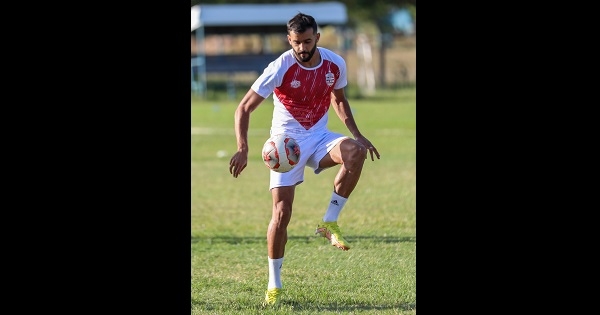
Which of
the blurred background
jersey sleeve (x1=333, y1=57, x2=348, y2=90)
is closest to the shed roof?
the blurred background

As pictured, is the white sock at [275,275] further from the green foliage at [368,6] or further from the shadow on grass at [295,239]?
the green foliage at [368,6]

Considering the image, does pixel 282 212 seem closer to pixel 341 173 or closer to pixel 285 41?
pixel 341 173

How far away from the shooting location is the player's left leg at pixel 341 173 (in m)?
8.46

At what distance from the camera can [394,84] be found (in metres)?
48.6

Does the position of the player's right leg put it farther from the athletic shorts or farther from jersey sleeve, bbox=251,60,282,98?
jersey sleeve, bbox=251,60,282,98

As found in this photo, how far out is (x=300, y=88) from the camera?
27.9 ft

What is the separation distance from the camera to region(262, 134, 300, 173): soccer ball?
27.2 ft

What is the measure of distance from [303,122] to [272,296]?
1553 mm

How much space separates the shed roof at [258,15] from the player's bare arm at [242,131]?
3213 cm

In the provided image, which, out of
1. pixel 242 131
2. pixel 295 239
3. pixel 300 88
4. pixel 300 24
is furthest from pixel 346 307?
pixel 295 239

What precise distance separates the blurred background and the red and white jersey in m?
26.0
